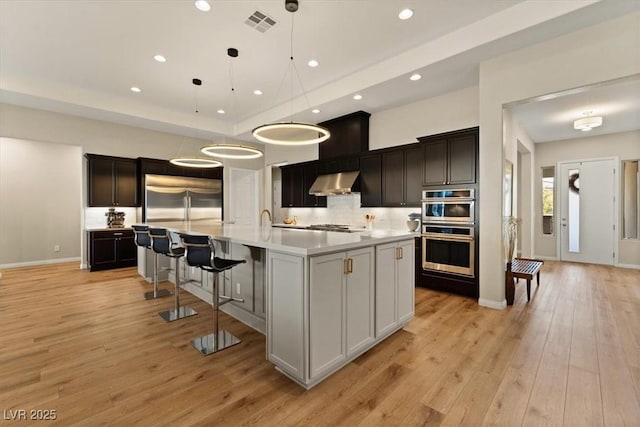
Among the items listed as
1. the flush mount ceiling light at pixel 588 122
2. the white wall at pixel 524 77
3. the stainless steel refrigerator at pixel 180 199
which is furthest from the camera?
the stainless steel refrigerator at pixel 180 199

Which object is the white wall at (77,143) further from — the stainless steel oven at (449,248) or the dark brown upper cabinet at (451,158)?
the stainless steel oven at (449,248)

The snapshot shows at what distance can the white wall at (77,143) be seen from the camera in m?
5.56

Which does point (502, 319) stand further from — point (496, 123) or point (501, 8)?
point (501, 8)

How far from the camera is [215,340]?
2648 millimetres

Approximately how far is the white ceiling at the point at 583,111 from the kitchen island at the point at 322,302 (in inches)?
139

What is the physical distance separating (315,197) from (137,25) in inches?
179

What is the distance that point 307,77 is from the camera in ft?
16.2

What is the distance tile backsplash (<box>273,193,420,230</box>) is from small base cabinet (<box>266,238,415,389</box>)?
301 cm

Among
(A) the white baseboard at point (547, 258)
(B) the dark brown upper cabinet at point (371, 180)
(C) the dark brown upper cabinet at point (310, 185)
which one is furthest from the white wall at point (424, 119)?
(A) the white baseboard at point (547, 258)

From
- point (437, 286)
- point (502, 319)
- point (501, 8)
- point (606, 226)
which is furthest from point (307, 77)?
point (606, 226)

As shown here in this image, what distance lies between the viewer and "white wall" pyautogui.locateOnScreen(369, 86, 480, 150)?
468 centimetres

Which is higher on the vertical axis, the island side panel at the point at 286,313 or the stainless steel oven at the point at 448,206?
the stainless steel oven at the point at 448,206

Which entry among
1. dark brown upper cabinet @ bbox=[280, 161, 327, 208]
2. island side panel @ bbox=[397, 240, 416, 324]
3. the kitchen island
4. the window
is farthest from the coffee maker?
the window

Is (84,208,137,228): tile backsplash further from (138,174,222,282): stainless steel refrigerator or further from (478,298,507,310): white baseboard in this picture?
(478,298,507,310): white baseboard
